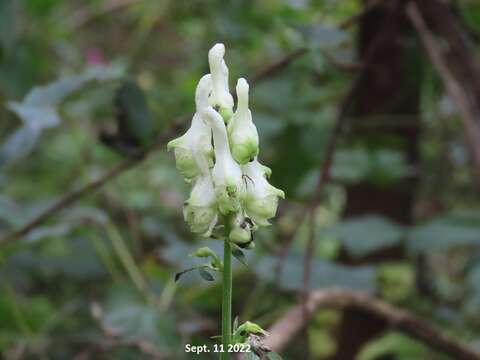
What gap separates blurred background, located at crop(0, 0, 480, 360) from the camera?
4.40ft

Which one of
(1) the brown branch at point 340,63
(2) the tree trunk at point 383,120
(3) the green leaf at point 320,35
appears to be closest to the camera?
(3) the green leaf at point 320,35

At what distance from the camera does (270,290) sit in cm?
166

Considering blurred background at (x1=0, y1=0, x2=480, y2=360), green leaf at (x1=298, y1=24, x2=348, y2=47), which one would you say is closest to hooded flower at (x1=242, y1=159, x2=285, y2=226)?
blurred background at (x1=0, y1=0, x2=480, y2=360)

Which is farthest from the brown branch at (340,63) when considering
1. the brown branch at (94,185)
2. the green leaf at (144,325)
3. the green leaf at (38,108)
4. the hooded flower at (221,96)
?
the hooded flower at (221,96)

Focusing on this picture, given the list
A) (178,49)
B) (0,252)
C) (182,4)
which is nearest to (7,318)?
(0,252)

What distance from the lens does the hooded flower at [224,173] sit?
1.87 ft

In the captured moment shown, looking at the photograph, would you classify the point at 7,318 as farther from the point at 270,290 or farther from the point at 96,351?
the point at 270,290

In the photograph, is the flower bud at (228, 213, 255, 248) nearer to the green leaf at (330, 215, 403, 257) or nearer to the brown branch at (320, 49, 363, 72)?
the brown branch at (320, 49, 363, 72)

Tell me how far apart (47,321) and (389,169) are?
2.91 feet

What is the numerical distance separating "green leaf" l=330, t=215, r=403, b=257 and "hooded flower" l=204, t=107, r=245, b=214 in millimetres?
1066

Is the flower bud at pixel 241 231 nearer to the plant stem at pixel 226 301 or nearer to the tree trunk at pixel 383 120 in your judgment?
the plant stem at pixel 226 301

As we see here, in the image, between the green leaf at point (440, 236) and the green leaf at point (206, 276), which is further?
the green leaf at point (440, 236)

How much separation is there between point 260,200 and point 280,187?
1.40 m

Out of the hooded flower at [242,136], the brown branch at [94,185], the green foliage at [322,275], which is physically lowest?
the hooded flower at [242,136]
